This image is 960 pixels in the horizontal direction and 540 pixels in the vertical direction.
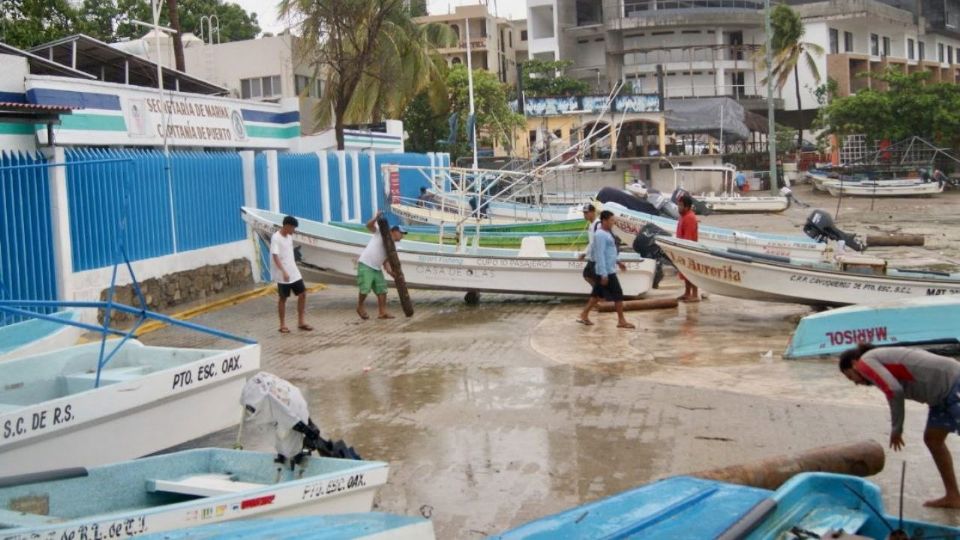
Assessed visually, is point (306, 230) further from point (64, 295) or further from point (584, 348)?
point (584, 348)

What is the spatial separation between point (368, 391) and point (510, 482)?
3.45 meters

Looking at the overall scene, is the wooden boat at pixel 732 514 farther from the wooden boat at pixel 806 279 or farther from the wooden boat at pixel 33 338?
the wooden boat at pixel 806 279

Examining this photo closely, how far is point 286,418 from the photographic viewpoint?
6.61 metres

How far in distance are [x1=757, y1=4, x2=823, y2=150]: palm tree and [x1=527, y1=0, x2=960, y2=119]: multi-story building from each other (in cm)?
226

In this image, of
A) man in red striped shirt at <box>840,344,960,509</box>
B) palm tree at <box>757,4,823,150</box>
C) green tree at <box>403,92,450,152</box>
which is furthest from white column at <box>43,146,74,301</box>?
palm tree at <box>757,4,823,150</box>

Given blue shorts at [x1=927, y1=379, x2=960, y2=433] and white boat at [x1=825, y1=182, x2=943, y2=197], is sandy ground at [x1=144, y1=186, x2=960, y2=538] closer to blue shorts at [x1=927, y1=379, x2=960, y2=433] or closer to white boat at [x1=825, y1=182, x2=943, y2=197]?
blue shorts at [x1=927, y1=379, x2=960, y2=433]

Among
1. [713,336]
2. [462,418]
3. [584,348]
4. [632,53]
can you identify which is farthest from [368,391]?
[632,53]

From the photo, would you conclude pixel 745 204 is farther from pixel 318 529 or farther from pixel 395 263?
pixel 318 529

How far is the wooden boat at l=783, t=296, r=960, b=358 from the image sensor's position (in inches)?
437

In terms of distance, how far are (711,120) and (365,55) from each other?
92.3 feet

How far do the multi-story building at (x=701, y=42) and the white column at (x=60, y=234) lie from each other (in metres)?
54.1

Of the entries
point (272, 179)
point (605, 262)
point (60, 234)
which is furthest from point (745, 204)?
point (60, 234)

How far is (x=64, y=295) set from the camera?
1410 centimetres

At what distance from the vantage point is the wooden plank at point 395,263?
15125mm
